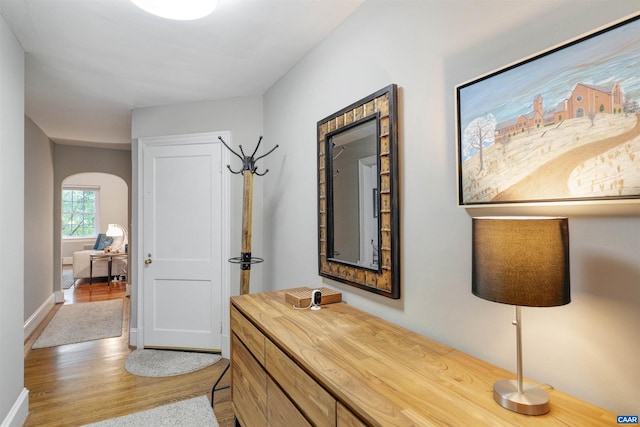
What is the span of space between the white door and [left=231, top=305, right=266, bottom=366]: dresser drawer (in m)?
1.33

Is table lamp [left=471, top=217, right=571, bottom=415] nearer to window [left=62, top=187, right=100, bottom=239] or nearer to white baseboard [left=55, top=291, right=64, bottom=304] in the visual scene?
white baseboard [left=55, top=291, right=64, bottom=304]

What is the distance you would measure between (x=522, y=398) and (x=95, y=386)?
305cm

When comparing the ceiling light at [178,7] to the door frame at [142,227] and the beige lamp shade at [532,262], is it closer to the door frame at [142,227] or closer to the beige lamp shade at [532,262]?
the door frame at [142,227]

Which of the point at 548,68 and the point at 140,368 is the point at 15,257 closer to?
the point at 140,368

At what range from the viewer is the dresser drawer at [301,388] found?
3.63ft

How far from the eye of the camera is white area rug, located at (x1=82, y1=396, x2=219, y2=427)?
86.9 inches

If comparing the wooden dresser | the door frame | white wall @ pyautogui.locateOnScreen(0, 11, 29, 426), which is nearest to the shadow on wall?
the wooden dresser

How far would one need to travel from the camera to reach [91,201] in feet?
30.0

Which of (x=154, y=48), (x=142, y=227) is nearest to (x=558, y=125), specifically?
(x=154, y=48)

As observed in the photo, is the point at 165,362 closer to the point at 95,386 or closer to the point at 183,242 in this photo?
the point at 95,386

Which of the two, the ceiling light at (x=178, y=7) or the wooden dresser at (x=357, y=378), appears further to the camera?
the ceiling light at (x=178, y=7)

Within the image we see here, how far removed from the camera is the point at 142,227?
11.6 feet

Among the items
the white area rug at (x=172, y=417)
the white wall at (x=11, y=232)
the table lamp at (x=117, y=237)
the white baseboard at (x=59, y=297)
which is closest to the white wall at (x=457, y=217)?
the white area rug at (x=172, y=417)

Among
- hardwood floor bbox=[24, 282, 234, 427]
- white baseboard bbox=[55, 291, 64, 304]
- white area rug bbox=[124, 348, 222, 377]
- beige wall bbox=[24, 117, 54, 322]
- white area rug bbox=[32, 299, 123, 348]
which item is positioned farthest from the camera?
white baseboard bbox=[55, 291, 64, 304]
